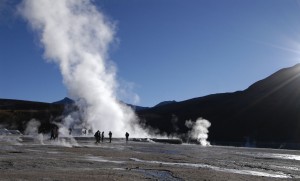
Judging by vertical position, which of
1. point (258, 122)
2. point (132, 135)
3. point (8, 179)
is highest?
point (258, 122)

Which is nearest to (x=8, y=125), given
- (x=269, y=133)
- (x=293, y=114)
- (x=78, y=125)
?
(x=78, y=125)

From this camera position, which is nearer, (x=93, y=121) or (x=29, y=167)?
(x=29, y=167)

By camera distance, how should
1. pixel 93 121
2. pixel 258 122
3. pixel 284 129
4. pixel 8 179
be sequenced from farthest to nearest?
pixel 258 122
pixel 284 129
pixel 93 121
pixel 8 179

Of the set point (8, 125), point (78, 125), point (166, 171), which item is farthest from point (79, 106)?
point (166, 171)

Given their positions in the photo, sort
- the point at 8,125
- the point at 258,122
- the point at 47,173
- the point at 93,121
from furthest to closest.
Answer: the point at 258,122
the point at 8,125
the point at 93,121
the point at 47,173

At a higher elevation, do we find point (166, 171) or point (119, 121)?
point (119, 121)

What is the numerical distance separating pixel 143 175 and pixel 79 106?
8677cm

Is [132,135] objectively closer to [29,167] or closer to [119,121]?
[119,121]

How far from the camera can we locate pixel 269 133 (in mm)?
178500

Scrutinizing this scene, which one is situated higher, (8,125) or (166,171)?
(8,125)

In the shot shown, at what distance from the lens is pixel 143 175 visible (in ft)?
82.6

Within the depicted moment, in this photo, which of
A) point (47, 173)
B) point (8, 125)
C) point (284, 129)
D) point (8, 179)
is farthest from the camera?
point (284, 129)

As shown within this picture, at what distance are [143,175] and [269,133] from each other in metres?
160

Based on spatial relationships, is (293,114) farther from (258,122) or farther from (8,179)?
(8,179)
